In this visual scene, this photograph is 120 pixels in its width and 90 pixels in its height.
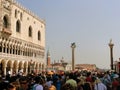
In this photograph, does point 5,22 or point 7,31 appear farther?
point 5,22

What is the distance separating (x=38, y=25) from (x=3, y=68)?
1927cm

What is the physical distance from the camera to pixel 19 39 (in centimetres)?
4944

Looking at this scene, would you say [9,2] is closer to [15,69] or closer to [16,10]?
[16,10]

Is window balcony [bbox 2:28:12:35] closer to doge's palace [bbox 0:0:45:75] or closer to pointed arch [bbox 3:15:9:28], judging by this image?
doge's palace [bbox 0:0:45:75]

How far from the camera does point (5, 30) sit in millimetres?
42812

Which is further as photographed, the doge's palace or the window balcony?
the doge's palace

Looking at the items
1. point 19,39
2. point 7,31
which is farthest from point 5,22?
point 19,39

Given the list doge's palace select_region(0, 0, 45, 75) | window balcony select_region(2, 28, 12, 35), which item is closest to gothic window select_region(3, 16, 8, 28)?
doge's palace select_region(0, 0, 45, 75)

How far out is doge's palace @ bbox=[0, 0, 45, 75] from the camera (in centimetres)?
4353

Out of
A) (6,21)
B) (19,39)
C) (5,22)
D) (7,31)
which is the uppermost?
(6,21)

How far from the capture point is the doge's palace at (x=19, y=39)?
43.5 meters

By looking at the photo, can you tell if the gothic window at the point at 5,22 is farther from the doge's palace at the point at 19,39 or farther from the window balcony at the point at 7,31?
the window balcony at the point at 7,31

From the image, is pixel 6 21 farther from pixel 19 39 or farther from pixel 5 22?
pixel 19 39

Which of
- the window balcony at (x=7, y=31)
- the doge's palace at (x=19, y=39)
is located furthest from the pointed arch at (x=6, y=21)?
the window balcony at (x=7, y=31)
